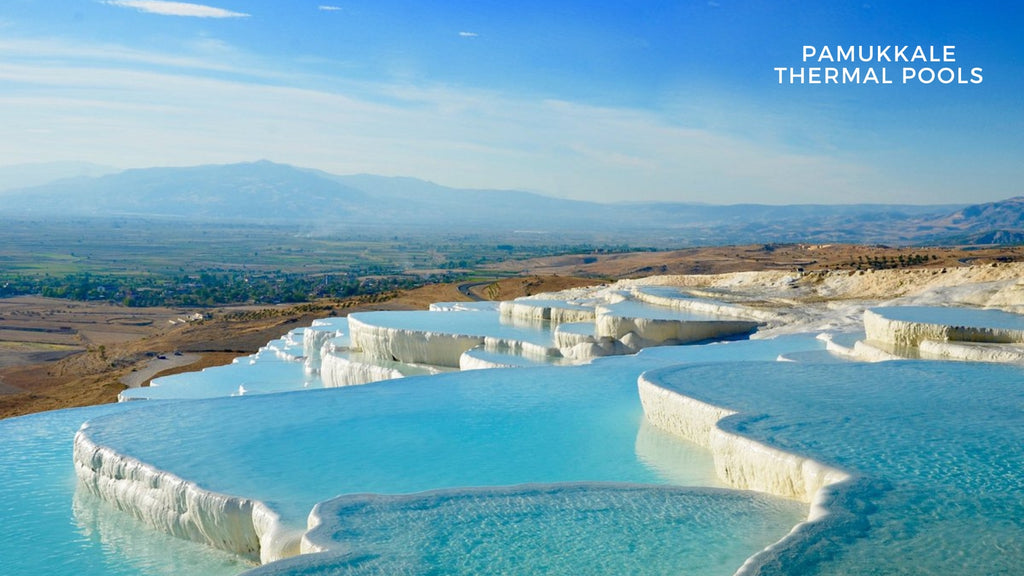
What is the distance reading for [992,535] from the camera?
14.4ft

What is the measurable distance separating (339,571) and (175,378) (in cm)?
1189

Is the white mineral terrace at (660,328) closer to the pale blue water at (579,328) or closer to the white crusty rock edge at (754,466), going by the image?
the pale blue water at (579,328)

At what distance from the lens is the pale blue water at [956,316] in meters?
10.7

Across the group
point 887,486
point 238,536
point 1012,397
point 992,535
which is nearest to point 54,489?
point 238,536

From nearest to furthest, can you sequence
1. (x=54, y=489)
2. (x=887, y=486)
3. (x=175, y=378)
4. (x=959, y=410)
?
1. (x=887, y=486)
2. (x=959, y=410)
3. (x=54, y=489)
4. (x=175, y=378)

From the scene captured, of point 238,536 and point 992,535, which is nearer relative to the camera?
point 992,535

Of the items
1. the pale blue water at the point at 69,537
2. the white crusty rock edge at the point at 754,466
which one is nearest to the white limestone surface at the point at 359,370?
the pale blue water at the point at 69,537

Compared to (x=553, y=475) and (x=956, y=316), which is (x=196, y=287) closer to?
(x=956, y=316)

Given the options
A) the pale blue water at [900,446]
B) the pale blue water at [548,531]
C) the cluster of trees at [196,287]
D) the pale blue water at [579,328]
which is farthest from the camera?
the cluster of trees at [196,287]

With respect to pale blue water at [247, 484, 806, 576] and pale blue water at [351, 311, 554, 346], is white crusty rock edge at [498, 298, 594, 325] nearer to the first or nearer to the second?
pale blue water at [351, 311, 554, 346]

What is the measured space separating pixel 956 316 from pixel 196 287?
A: 2221 inches

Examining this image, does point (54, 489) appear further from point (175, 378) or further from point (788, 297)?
point (788, 297)

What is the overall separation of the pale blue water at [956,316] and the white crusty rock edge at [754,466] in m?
4.62

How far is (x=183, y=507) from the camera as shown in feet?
20.5
